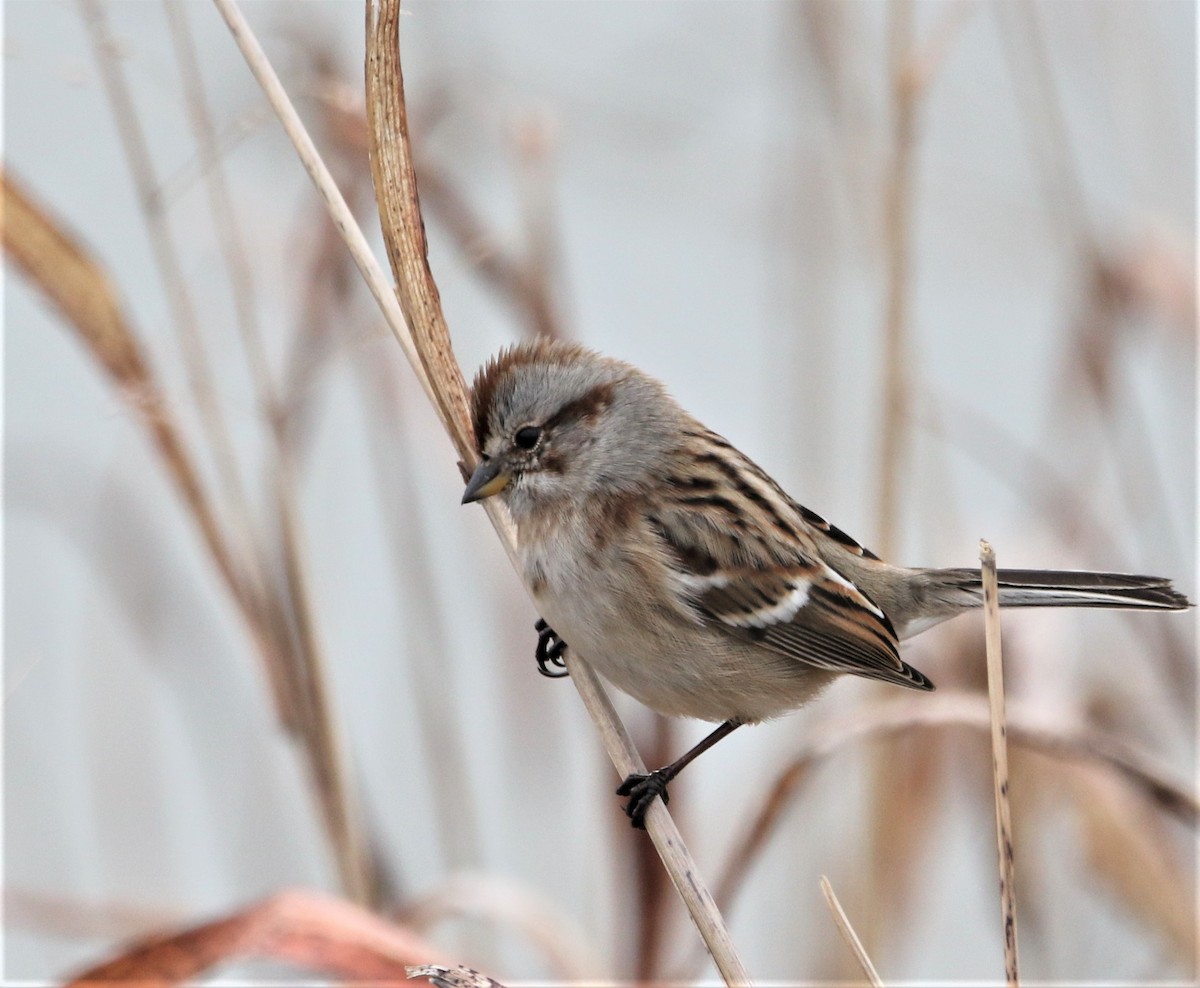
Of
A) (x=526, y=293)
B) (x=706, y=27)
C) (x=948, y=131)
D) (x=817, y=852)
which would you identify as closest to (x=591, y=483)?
(x=526, y=293)

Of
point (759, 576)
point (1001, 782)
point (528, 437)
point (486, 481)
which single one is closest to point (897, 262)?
point (759, 576)

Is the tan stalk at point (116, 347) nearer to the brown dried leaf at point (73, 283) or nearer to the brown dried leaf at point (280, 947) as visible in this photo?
the brown dried leaf at point (73, 283)

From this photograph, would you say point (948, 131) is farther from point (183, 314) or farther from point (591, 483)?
point (183, 314)

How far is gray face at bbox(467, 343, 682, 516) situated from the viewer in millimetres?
2088

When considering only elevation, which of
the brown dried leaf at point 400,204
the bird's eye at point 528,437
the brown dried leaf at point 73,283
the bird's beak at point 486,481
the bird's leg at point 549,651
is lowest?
the bird's leg at point 549,651

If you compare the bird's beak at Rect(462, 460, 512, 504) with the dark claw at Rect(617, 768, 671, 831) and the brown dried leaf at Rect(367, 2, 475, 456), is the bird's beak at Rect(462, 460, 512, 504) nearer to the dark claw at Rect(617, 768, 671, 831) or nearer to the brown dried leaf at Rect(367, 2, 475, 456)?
the brown dried leaf at Rect(367, 2, 475, 456)

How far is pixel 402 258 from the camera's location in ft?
5.62

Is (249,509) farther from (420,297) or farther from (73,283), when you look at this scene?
(420,297)

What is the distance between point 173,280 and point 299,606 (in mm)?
525

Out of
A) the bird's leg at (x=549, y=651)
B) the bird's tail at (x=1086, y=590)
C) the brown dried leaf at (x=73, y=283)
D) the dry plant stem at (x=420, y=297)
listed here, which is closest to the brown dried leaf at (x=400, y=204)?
the dry plant stem at (x=420, y=297)

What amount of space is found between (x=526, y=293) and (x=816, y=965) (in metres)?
1.50

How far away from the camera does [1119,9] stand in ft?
10.5

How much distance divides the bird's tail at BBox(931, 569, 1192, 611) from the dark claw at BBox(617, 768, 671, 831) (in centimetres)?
64

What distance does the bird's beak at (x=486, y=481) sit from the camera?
6.65 ft
